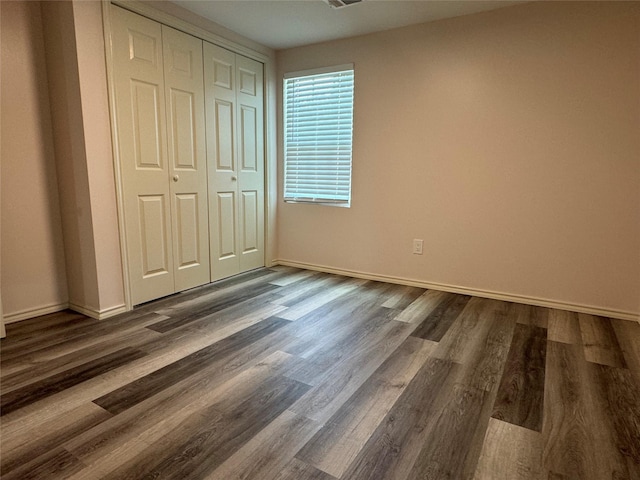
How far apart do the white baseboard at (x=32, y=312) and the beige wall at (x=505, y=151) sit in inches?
94.9

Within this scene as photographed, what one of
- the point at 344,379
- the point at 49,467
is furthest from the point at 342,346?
the point at 49,467

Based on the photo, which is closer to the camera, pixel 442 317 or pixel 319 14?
pixel 442 317

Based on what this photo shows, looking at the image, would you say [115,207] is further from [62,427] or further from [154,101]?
[62,427]

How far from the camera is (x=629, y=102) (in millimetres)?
2408

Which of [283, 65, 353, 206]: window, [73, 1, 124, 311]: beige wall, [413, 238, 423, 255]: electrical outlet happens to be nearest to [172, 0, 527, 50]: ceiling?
[283, 65, 353, 206]: window

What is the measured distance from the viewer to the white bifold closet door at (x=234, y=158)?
3113 mm

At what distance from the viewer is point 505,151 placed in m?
2.80

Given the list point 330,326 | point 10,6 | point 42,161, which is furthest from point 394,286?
point 10,6

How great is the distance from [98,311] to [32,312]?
0.44 metres

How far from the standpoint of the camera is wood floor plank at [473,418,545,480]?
1.22 m

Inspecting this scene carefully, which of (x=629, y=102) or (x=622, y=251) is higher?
(x=629, y=102)

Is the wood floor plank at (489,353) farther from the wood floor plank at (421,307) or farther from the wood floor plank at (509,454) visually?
the wood floor plank at (421,307)

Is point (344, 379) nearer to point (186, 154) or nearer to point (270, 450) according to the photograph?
point (270, 450)

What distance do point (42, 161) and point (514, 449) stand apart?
3.04 m
